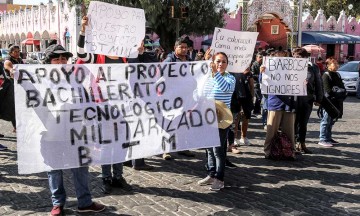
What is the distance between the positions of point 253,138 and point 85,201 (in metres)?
5.25

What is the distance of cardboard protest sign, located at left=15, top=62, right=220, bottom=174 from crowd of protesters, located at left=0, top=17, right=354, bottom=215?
0.88 ft

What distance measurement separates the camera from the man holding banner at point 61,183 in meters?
4.47

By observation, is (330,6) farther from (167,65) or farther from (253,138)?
(167,65)

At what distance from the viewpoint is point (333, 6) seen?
45.3 m

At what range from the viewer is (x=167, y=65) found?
496cm

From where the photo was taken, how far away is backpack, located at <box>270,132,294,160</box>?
23.5 feet

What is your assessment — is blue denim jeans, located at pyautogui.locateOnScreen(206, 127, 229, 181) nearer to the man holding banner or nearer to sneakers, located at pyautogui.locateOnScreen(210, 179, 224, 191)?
sneakers, located at pyautogui.locateOnScreen(210, 179, 224, 191)

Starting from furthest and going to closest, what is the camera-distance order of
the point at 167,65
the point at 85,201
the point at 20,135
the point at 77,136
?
the point at 167,65 → the point at 85,201 → the point at 77,136 → the point at 20,135

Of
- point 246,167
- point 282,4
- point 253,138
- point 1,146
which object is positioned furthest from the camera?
point 282,4

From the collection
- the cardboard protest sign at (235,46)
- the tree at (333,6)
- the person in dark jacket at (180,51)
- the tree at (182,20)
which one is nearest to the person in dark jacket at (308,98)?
the cardboard protest sign at (235,46)

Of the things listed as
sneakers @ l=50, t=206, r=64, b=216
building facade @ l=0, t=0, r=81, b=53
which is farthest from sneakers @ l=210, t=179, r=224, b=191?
building facade @ l=0, t=0, r=81, b=53

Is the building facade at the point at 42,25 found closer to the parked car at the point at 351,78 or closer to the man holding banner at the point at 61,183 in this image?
the parked car at the point at 351,78

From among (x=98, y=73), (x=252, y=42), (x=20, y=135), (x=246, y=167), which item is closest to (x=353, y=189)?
(x=246, y=167)

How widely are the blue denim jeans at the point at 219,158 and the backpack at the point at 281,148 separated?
6.17 ft
